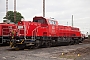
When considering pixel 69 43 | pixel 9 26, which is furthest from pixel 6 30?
pixel 69 43

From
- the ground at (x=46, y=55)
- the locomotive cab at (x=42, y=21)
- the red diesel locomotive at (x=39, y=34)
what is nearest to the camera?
the ground at (x=46, y=55)

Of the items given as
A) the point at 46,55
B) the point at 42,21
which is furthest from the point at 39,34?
the point at 46,55

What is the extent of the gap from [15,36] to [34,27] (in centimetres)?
229

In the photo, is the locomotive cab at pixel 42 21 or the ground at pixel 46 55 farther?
the locomotive cab at pixel 42 21

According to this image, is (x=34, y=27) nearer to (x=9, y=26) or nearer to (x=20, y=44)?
(x=20, y=44)

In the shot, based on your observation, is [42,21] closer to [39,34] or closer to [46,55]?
[39,34]

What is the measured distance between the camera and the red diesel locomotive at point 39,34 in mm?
17469

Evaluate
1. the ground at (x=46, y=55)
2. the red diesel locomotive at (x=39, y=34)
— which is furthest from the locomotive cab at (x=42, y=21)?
the ground at (x=46, y=55)

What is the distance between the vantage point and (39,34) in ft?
62.7

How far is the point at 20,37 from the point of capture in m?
17.3

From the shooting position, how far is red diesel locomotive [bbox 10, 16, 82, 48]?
1747 cm

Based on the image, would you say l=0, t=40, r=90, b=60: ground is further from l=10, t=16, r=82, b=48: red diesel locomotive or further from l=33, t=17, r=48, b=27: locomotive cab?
l=33, t=17, r=48, b=27: locomotive cab

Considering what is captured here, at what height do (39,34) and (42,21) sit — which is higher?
(42,21)

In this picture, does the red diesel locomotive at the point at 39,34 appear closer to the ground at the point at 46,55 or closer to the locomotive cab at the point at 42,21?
the locomotive cab at the point at 42,21
